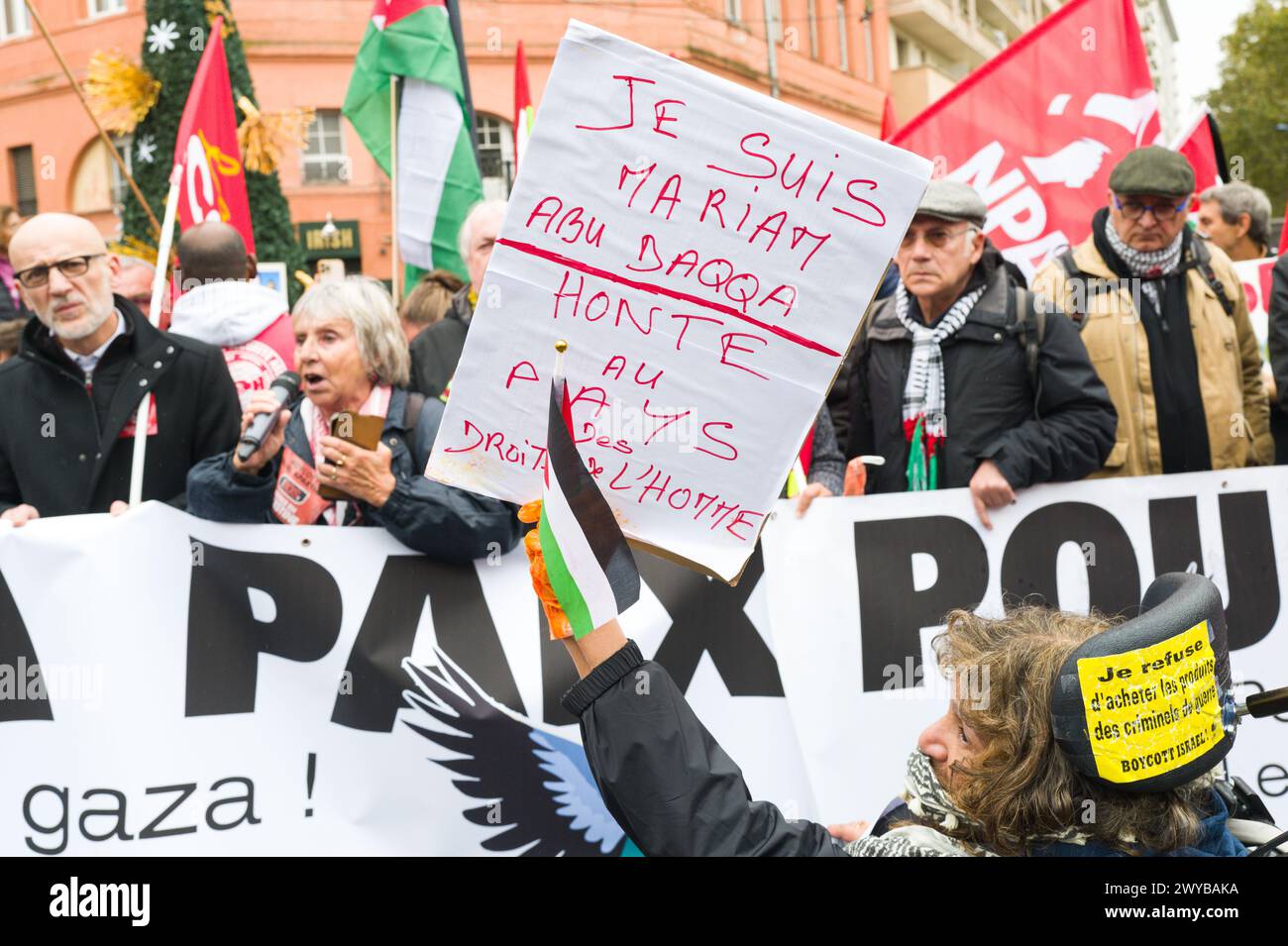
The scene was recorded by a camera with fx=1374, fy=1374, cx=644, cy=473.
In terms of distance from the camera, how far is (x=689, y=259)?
247 cm

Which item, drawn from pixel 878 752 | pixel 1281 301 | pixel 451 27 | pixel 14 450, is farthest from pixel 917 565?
pixel 451 27

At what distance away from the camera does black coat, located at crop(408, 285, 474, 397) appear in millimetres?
4801

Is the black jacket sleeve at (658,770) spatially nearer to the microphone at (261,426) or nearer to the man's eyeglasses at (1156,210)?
the microphone at (261,426)

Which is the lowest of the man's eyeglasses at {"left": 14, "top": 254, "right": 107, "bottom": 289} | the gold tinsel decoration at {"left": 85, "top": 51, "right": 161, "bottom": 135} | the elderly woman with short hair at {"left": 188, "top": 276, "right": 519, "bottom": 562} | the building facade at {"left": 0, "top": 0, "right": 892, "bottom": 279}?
the elderly woman with short hair at {"left": 188, "top": 276, "right": 519, "bottom": 562}

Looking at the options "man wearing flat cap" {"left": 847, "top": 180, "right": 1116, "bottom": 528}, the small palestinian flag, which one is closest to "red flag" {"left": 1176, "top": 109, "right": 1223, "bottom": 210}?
"man wearing flat cap" {"left": 847, "top": 180, "right": 1116, "bottom": 528}

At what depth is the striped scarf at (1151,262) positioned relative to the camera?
4.55 metres

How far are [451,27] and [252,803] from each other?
5.14 metres

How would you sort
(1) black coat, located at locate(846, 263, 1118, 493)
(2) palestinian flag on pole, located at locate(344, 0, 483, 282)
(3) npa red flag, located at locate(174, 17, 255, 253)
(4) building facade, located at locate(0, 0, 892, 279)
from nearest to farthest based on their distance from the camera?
(1) black coat, located at locate(846, 263, 1118, 493) < (3) npa red flag, located at locate(174, 17, 255, 253) < (2) palestinian flag on pole, located at locate(344, 0, 483, 282) < (4) building facade, located at locate(0, 0, 892, 279)

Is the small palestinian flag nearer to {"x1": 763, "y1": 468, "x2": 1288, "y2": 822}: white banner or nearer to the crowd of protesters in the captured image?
the crowd of protesters

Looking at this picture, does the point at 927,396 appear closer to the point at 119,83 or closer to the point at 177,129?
the point at 119,83

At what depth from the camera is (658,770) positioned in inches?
75.2

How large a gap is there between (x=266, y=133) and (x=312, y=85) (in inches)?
750
